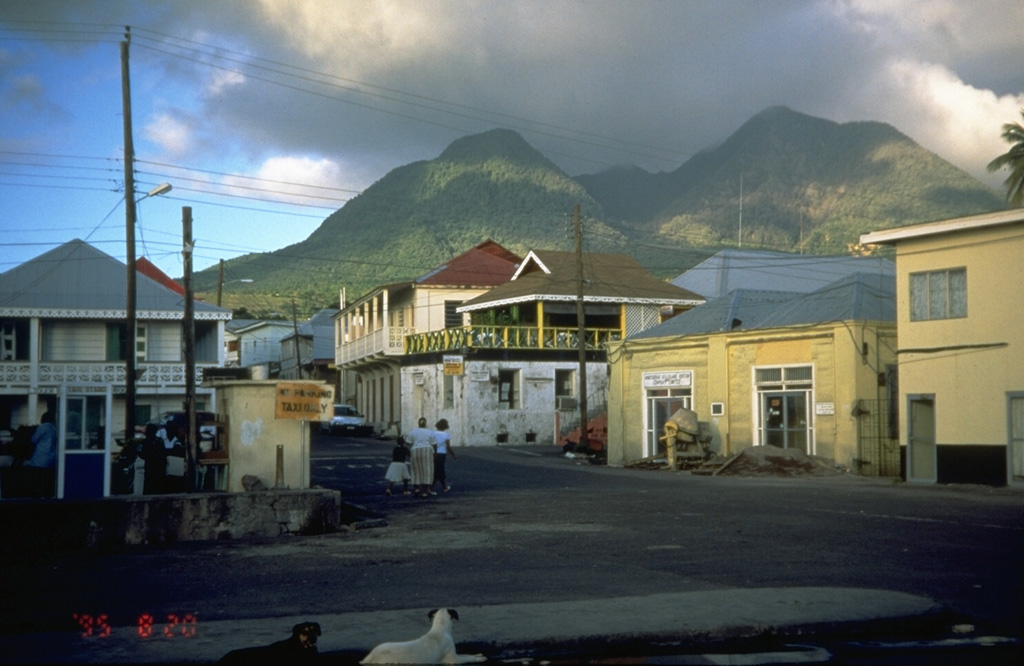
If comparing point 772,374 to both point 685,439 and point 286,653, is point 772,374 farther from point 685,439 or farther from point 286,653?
point 286,653

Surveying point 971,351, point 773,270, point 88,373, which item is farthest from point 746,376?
point 88,373

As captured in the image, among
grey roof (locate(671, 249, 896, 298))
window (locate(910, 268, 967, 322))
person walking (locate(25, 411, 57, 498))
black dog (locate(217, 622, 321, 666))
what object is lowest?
black dog (locate(217, 622, 321, 666))

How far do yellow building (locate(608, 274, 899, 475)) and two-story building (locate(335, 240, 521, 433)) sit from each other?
58.7 ft

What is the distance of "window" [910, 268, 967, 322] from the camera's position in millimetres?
26625

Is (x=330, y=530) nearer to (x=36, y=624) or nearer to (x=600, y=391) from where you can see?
(x=36, y=624)

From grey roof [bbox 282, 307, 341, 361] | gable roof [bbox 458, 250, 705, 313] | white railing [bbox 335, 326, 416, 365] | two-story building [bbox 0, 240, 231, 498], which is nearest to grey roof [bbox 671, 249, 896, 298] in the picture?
gable roof [bbox 458, 250, 705, 313]

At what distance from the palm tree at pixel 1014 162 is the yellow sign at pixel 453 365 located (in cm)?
2356

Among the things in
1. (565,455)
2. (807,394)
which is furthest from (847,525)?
(565,455)

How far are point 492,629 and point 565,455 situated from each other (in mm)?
34337

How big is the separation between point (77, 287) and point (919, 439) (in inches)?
1340

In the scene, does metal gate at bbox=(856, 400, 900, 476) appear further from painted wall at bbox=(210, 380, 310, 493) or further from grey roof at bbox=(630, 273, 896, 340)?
painted wall at bbox=(210, 380, 310, 493)

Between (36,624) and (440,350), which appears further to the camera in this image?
(440,350)

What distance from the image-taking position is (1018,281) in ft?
82.0

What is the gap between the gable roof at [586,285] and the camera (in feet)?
171
